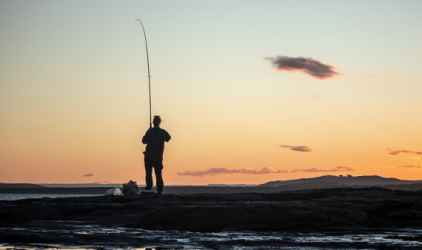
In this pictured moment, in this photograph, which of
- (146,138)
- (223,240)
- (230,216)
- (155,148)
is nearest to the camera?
(223,240)

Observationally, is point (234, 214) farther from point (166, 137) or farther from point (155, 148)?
point (166, 137)

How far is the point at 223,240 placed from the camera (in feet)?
51.0

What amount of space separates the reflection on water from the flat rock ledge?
989 millimetres

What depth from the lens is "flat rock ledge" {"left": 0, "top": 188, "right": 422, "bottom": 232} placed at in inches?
728

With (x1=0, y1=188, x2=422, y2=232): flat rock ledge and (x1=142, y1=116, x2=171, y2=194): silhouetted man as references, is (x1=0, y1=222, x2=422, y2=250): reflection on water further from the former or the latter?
(x1=142, y1=116, x2=171, y2=194): silhouetted man

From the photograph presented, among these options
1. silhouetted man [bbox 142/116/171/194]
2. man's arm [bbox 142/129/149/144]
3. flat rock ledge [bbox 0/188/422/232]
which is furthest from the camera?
man's arm [bbox 142/129/149/144]

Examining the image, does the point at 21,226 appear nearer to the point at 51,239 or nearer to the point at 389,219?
the point at 51,239

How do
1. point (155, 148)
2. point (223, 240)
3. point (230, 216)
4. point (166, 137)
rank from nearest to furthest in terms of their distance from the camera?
point (223, 240) → point (230, 216) → point (155, 148) → point (166, 137)

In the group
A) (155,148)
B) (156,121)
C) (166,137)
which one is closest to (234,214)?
(155,148)

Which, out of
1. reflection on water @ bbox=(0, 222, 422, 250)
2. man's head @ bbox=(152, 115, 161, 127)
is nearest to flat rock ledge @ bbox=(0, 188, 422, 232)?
reflection on water @ bbox=(0, 222, 422, 250)

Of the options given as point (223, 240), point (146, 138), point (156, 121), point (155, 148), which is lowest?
point (223, 240)

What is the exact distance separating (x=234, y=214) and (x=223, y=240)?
3.47 metres

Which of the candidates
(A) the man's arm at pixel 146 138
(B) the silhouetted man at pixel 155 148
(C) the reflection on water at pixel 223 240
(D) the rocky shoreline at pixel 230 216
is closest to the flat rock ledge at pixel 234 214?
(D) the rocky shoreline at pixel 230 216

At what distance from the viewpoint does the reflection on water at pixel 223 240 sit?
1427 cm
